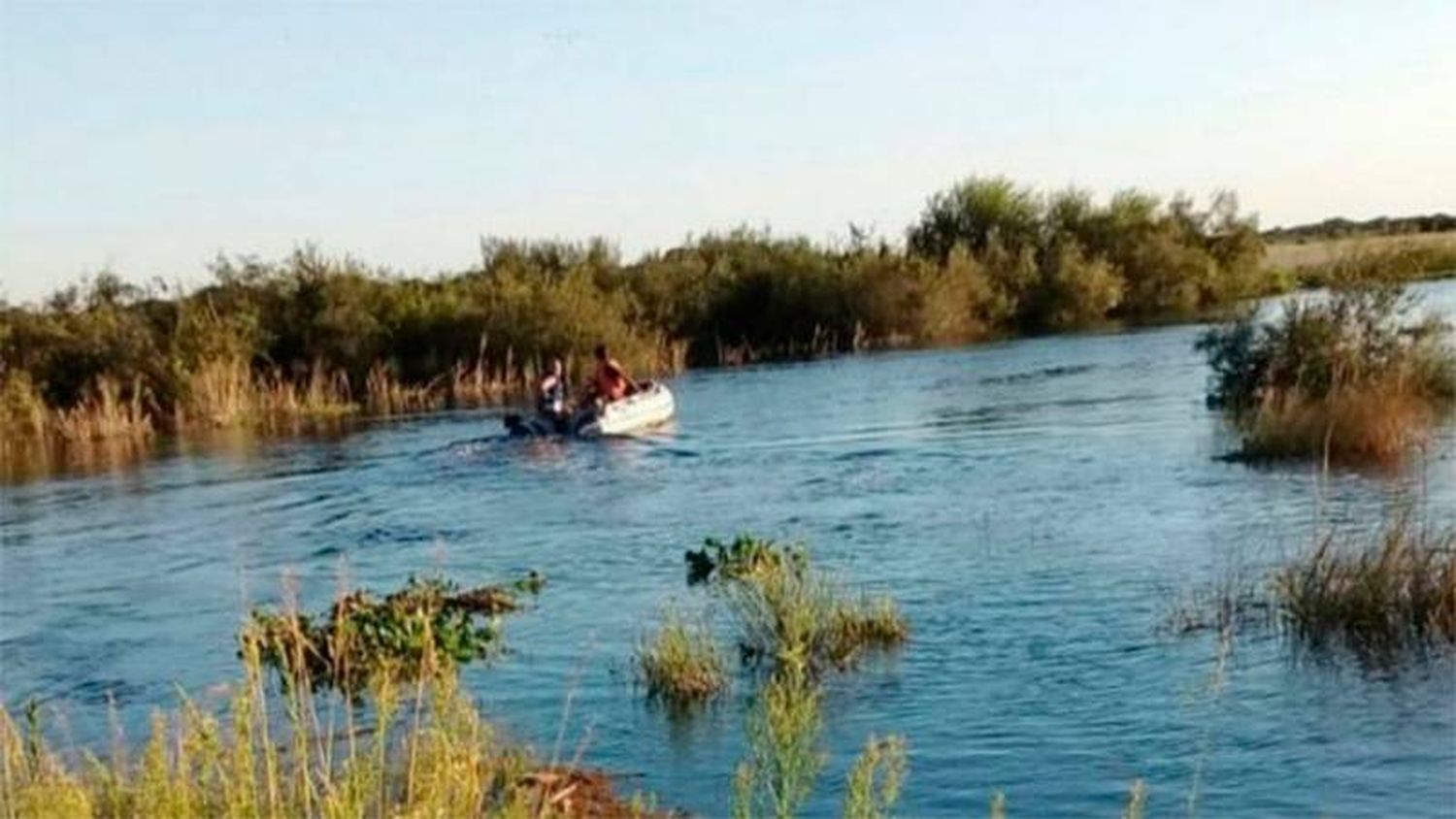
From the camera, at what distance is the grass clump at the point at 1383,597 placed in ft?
43.6

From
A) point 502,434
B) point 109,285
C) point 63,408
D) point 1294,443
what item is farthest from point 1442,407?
point 109,285

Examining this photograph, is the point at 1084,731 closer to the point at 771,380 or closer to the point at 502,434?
the point at 502,434

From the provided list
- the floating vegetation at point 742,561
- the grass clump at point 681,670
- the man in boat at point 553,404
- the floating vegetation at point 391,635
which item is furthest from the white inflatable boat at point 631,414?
the grass clump at point 681,670

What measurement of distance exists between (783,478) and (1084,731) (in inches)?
601

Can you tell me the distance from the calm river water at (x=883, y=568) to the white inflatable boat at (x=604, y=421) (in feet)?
2.00

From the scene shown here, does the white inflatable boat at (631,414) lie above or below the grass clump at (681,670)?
above

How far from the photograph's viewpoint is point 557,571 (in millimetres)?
19797

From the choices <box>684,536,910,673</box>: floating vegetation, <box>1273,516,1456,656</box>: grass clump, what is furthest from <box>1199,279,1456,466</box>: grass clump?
<box>684,536,910,673</box>: floating vegetation

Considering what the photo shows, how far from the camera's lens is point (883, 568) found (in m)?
18.4

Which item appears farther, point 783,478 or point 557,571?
point 783,478

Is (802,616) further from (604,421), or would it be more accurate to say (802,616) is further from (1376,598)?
(604,421)

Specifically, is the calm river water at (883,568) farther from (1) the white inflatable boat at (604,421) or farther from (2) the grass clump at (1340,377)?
(2) the grass clump at (1340,377)

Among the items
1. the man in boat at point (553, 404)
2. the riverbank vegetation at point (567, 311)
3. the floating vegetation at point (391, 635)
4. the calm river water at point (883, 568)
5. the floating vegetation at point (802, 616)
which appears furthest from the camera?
the riverbank vegetation at point (567, 311)

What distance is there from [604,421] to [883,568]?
15876 millimetres
